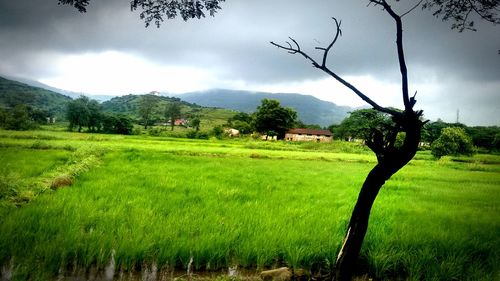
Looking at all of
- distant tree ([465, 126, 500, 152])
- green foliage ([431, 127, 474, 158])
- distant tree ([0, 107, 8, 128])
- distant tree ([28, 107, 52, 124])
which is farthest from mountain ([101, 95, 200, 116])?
green foliage ([431, 127, 474, 158])

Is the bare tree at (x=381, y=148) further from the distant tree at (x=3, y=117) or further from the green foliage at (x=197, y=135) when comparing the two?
the green foliage at (x=197, y=135)

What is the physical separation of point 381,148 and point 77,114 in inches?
2688

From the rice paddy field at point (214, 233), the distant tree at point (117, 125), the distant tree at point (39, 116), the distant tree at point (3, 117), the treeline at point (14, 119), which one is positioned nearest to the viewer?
the rice paddy field at point (214, 233)

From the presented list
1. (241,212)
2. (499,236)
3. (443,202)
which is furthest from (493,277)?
(443,202)

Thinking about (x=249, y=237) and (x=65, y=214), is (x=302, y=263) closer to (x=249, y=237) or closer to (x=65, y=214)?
(x=249, y=237)

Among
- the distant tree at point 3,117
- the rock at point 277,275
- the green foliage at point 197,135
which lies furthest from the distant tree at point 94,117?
the rock at point 277,275

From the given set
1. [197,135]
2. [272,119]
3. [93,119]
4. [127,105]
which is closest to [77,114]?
[93,119]

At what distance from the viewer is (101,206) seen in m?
7.96

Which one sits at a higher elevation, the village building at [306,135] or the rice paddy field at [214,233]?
the village building at [306,135]

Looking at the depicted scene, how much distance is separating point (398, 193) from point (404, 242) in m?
8.32

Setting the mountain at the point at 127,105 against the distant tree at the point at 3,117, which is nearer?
the distant tree at the point at 3,117

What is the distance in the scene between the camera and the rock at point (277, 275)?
5.01 metres

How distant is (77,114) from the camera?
6288 centimetres

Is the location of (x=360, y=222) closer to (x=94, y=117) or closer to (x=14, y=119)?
(x=14, y=119)
